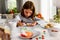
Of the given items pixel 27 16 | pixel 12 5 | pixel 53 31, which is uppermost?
pixel 12 5

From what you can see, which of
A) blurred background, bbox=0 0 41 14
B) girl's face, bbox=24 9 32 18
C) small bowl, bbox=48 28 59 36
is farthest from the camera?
blurred background, bbox=0 0 41 14

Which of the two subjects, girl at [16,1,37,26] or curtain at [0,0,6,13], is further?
curtain at [0,0,6,13]

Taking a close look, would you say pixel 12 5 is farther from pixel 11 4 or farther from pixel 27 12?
pixel 27 12

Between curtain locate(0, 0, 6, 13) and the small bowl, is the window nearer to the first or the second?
curtain locate(0, 0, 6, 13)

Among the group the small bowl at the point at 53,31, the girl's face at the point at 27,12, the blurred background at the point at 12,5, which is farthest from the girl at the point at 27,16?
the blurred background at the point at 12,5

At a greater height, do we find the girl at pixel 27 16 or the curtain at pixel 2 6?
the curtain at pixel 2 6

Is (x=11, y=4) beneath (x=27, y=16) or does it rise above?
above

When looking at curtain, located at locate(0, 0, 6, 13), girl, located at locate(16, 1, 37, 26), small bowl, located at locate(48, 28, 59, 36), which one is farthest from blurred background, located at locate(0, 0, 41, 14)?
small bowl, located at locate(48, 28, 59, 36)

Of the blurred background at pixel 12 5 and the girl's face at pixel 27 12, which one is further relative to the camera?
the blurred background at pixel 12 5

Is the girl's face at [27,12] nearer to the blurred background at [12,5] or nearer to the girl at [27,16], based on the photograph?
the girl at [27,16]

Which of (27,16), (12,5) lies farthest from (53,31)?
(12,5)

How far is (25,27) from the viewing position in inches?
46.3

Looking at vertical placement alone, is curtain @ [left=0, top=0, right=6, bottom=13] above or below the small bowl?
above

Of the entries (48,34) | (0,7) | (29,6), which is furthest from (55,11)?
(48,34)
